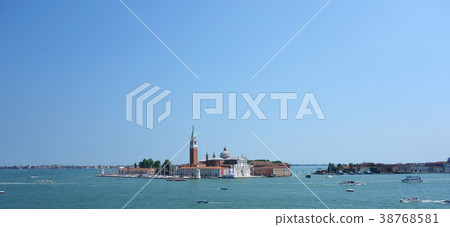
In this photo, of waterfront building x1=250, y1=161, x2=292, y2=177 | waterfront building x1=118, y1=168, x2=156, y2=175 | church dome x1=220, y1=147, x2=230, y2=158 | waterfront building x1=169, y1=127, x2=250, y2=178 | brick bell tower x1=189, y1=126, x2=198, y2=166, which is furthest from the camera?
church dome x1=220, y1=147, x2=230, y2=158

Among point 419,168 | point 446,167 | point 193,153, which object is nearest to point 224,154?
point 193,153

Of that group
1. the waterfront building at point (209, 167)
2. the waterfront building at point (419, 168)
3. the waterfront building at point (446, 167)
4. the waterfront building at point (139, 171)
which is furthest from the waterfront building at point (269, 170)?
the waterfront building at point (446, 167)

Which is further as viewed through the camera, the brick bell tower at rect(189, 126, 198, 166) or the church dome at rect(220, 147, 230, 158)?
the church dome at rect(220, 147, 230, 158)

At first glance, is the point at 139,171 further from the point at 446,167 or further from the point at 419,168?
the point at 446,167

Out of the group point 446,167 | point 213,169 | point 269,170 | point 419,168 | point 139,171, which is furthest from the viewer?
point 419,168

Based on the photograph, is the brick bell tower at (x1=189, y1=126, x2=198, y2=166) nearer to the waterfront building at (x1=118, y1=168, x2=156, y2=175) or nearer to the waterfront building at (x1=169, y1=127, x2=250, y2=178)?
the waterfront building at (x1=169, y1=127, x2=250, y2=178)

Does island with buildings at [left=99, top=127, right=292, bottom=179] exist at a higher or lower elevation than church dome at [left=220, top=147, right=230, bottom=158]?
lower

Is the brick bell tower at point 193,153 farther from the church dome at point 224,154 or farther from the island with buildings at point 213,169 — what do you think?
the church dome at point 224,154

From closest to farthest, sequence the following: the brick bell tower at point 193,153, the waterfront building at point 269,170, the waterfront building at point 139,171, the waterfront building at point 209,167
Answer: the waterfront building at point 209,167, the brick bell tower at point 193,153, the waterfront building at point 139,171, the waterfront building at point 269,170

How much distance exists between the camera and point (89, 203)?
8602mm

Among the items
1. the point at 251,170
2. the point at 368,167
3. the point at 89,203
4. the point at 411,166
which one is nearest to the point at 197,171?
the point at 251,170

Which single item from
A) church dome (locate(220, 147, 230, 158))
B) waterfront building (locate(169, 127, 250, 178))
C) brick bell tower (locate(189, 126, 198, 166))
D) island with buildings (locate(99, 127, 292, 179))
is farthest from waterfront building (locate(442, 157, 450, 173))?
brick bell tower (locate(189, 126, 198, 166))
